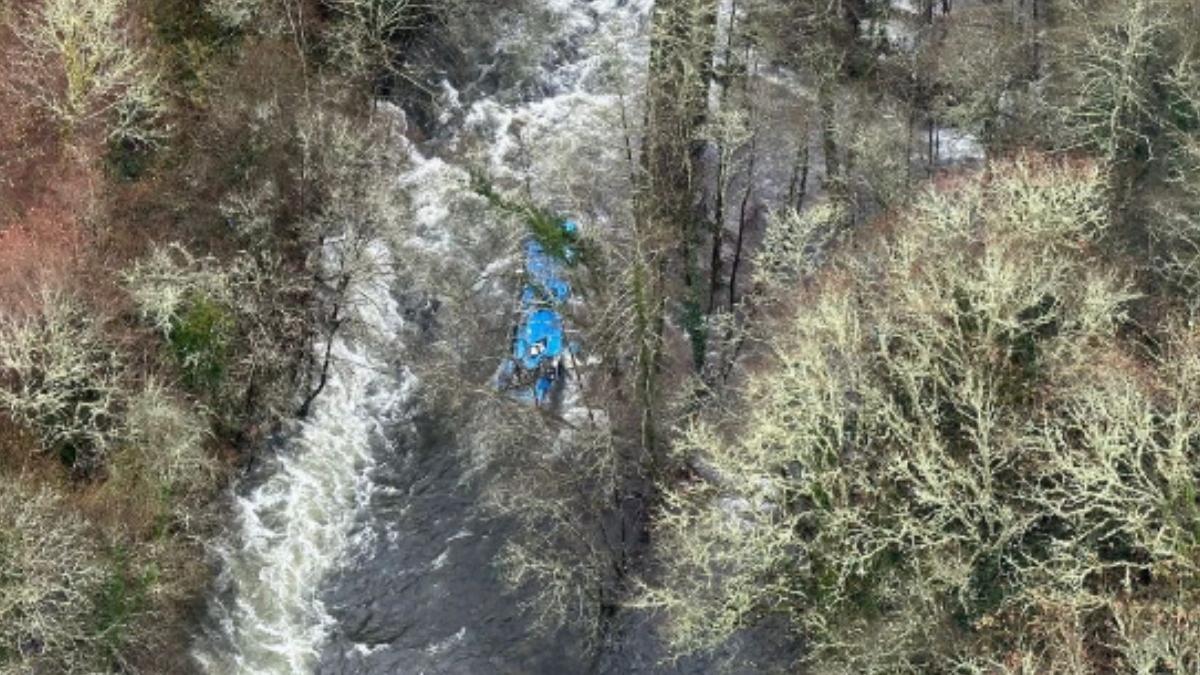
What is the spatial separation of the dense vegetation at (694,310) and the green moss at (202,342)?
77 mm

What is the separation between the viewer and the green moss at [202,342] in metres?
35.5

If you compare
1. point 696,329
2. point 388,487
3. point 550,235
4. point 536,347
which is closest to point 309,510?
point 388,487

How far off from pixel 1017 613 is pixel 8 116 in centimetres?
3036

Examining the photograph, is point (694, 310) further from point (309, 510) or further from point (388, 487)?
point (309, 510)

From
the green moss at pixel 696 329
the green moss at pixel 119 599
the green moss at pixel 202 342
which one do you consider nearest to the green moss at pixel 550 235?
the green moss at pixel 696 329

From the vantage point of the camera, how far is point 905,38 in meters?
46.9

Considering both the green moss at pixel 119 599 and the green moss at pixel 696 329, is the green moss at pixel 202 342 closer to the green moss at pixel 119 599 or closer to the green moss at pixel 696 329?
the green moss at pixel 119 599

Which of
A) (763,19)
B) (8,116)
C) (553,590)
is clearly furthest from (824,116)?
(8,116)

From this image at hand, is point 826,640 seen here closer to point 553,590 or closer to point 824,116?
point 553,590

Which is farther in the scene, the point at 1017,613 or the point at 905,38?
the point at 905,38

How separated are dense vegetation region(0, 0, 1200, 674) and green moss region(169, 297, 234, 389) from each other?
8 cm

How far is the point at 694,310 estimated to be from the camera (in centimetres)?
3934

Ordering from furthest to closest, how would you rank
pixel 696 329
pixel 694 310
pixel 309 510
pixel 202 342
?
pixel 694 310 → pixel 696 329 → pixel 309 510 → pixel 202 342

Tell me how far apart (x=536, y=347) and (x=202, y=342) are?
29.5 feet
